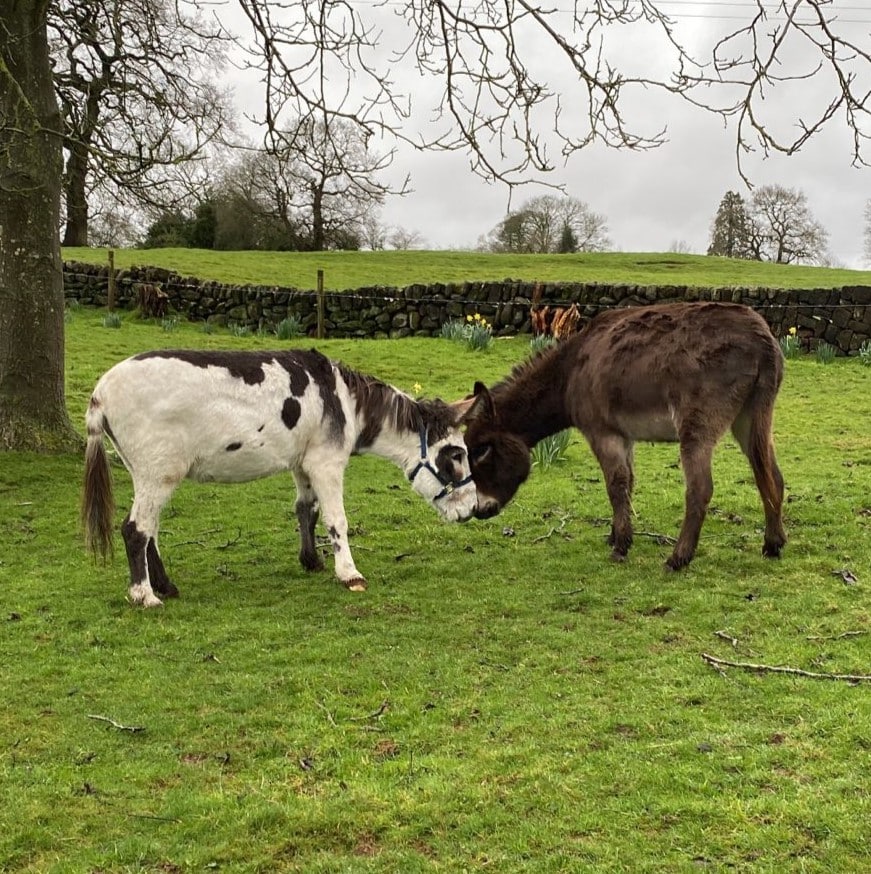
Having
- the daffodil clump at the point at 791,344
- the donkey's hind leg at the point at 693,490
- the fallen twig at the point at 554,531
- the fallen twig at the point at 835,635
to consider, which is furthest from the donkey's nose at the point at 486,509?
the daffodil clump at the point at 791,344

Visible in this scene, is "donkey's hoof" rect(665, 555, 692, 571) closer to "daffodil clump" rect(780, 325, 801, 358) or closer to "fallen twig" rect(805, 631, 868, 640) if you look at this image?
"fallen twig" rect(805, 631, 868, 640)

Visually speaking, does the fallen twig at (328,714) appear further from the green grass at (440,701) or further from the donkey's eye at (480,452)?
the donkey's eye at (480,452)

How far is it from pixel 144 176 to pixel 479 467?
13.3 feet

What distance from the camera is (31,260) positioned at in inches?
318

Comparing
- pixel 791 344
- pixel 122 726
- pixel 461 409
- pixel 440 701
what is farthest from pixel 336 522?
pixel 791 344

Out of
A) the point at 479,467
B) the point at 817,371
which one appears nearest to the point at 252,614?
the point at 479,467

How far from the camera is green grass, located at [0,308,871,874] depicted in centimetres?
282

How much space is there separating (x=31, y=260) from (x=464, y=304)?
11797mm

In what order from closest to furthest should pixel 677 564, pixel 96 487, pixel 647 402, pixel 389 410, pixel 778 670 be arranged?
pixel 778 670 < pixel 96 487 < pixel 677 564 < pixel 647 402 < pixel 389 410

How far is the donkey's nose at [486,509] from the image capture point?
6402 mm

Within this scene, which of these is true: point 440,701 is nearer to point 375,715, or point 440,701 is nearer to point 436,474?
point 375,715

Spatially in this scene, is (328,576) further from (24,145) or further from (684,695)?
(24,145)

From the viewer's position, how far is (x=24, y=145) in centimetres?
779

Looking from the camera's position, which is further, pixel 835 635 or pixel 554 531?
pixel 554 531
